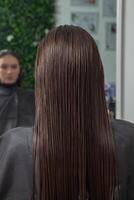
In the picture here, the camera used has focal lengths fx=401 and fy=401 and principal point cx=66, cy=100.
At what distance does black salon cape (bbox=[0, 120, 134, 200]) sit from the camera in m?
1.04

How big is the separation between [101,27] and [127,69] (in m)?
0.46

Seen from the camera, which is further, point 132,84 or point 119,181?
point 132,84

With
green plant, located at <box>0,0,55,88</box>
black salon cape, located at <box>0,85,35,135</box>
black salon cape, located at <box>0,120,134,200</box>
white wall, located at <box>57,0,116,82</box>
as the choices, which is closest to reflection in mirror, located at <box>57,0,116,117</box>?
white wall, located at <box>57,0,116,82</box>

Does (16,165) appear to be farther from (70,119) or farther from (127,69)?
(127,69)

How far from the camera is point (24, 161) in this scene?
1045 millimetres

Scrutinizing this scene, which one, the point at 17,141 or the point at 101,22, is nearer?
the point at 17,141

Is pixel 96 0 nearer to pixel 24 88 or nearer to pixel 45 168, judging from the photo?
pixel 24 88

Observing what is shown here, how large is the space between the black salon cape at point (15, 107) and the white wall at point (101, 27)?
1.83ft

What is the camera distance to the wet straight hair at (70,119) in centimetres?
102

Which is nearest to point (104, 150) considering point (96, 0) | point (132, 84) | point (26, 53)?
point (132, 84)

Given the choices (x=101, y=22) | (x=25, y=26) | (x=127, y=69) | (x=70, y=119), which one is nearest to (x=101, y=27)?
(x=101, y=22)

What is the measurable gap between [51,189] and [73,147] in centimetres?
12

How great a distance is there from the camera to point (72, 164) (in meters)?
1.03

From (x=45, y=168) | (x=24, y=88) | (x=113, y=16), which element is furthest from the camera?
(x=24, y=88)
